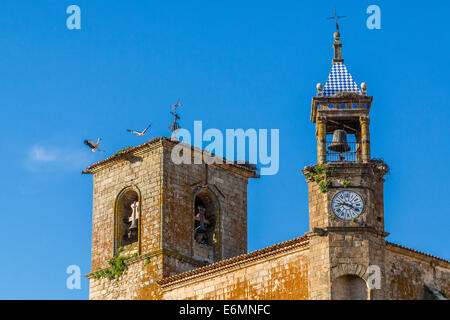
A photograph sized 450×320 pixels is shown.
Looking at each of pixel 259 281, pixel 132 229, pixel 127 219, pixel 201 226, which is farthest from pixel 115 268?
pixel 259 281

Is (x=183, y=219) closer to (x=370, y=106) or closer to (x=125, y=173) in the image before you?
(x=125, y=173)

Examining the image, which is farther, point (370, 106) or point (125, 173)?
point (125, 173)

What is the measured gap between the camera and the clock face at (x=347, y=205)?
40.7 m

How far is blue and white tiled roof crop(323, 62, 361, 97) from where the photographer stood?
42750 millimetres

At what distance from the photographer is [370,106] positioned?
4244 centimetres

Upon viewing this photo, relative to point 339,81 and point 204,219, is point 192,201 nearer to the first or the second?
point 204,219

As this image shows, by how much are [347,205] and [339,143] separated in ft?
8.15

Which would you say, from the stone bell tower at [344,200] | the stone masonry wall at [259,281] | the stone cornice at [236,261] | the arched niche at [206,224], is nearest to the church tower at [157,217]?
the arched niche at [206,224]

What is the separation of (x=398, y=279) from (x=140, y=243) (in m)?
11.7

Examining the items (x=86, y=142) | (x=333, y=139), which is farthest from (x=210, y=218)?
(x=333, y=139)

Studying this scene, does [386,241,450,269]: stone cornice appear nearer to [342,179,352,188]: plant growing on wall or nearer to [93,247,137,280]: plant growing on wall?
[342,179,352,188]: plant growing on wall

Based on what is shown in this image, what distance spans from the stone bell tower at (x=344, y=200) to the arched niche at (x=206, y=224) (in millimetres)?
9431

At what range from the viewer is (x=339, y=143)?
139ft
